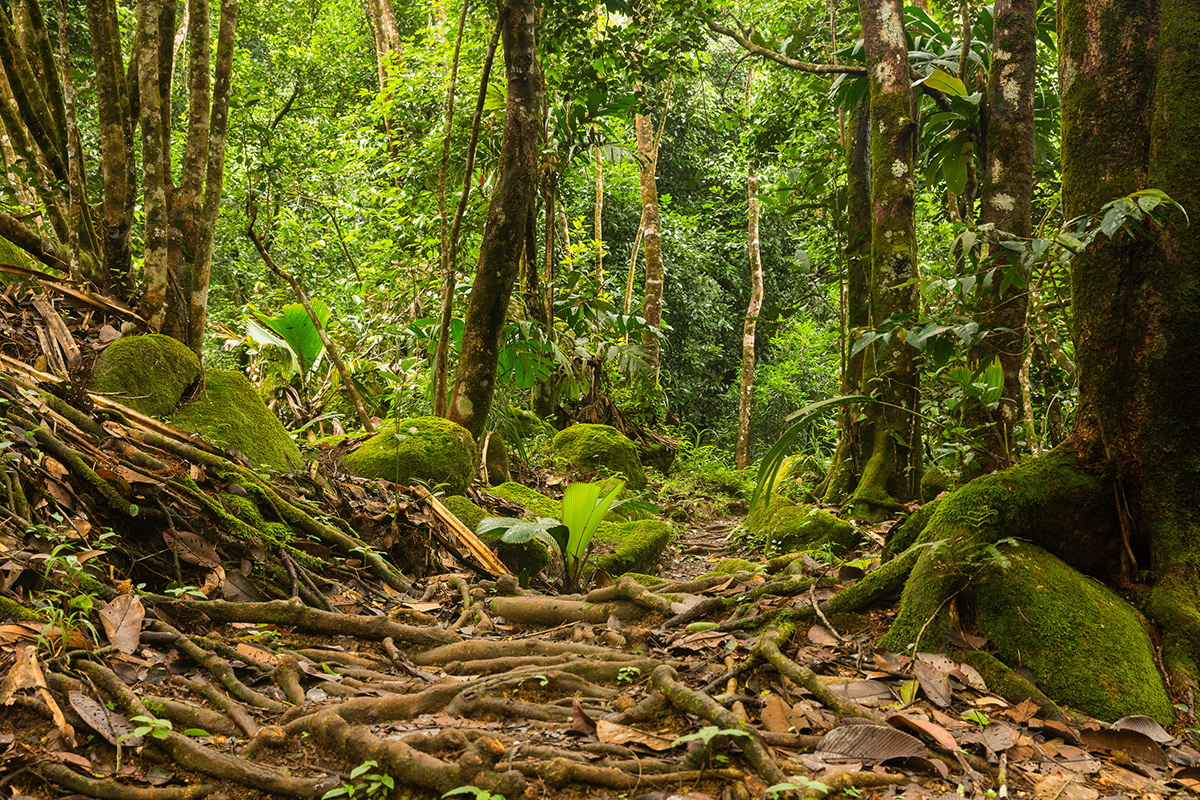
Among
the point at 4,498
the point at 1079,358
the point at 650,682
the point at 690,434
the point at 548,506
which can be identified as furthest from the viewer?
the point at 690,434

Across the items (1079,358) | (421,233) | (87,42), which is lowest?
(1079,358)

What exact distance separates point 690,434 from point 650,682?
513 inches

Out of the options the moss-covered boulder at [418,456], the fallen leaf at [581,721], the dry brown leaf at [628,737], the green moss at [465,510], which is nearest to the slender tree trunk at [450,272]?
the moss-covered boulder at [418,456]

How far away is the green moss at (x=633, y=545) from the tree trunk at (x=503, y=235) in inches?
50.7

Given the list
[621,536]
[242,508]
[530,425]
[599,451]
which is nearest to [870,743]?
[242,508]

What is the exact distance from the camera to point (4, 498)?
2424 millimetres

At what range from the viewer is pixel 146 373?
3857 mm

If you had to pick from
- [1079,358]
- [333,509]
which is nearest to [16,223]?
[333,509]

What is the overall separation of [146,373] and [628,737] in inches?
125

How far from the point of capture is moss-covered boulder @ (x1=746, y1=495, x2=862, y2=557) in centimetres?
491

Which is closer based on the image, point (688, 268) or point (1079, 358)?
point (1079, 358)

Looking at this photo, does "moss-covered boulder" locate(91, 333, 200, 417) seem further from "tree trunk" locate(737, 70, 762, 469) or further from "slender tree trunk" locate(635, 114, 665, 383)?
"tree trunk" locate(737, 70, 762, 469)

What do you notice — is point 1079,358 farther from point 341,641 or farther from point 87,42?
point 87,42

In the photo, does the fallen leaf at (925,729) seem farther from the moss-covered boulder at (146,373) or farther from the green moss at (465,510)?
the moss-covered boulder at (146,373)
